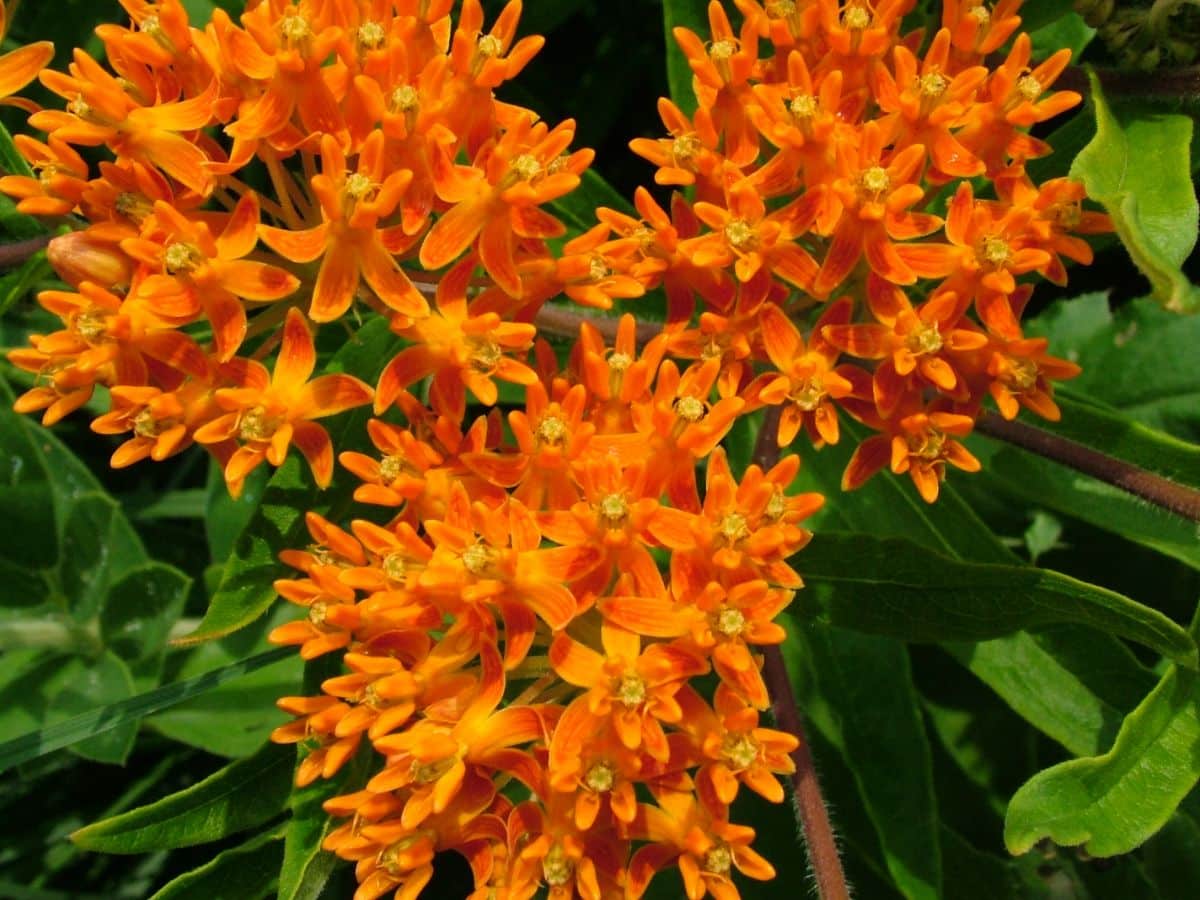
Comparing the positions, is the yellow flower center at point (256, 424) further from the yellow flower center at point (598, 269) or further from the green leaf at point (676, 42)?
the green leaf at point (676, 42)

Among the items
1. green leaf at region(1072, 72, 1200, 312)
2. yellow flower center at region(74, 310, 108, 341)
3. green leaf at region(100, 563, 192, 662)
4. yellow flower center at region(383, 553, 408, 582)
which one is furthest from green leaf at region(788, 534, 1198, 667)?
green leaf at region(100, 563, 192, 662)

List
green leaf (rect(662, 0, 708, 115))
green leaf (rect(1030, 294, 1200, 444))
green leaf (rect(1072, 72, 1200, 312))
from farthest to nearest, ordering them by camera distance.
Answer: green leaf (rect(1030, 294, 1200, 444))
green leaf (rect(662, 0, 708, 115))
green leaf (rect(1072, 72, 1200, 312))

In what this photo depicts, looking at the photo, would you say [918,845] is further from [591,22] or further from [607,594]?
[591,22]

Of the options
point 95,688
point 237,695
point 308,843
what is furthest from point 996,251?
point 95,688

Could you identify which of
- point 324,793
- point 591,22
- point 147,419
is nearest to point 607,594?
point 324,793

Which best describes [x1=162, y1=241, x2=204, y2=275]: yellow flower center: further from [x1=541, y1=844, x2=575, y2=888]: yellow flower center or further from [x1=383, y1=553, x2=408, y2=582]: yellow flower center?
[x1=541, y1=844, x2=575, y2=888]: yellow flower center

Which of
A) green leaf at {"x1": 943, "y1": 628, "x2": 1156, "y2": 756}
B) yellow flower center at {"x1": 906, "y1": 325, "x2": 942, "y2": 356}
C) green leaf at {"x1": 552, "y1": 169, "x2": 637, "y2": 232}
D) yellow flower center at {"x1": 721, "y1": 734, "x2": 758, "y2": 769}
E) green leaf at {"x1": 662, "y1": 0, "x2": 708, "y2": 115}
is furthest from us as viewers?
green leaf at {"x1": 552, "y1": 169, "x2": 637, "y2": 232}

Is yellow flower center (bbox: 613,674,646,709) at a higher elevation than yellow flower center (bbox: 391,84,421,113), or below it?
below
